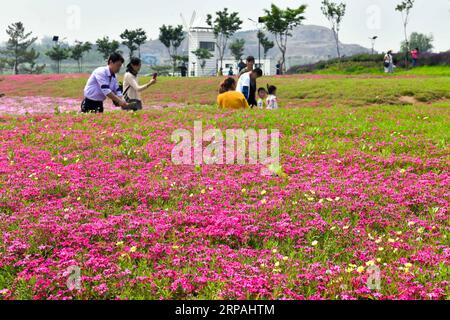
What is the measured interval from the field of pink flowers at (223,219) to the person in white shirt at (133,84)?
233cm

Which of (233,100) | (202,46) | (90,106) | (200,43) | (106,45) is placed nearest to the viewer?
(90,106)

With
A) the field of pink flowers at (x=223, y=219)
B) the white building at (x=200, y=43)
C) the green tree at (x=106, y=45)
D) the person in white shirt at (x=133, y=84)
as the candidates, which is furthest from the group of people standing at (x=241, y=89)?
the white building at (x=200, y=43)

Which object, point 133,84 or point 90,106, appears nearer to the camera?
point 133,84

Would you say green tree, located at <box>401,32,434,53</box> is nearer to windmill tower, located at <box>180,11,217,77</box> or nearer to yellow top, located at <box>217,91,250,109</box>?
windmill tower, located at <box>180,11,217,77</box>

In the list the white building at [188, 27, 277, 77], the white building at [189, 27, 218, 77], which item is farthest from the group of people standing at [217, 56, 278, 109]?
the white building at [189, 27, 218, 77]

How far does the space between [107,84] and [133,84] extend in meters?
0.98

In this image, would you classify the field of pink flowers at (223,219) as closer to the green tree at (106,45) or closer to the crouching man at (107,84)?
the crouching man at (107,84)

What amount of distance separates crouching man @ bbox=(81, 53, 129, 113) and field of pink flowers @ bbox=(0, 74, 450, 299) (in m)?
1.60

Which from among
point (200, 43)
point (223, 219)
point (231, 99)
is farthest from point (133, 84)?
point (200, 43)

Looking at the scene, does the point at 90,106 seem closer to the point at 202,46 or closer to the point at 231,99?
the point at 231,99

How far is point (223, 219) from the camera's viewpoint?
7020mm

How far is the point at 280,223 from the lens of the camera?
6848mm

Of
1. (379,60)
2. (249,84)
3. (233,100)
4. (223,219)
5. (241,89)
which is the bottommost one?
(223,219)

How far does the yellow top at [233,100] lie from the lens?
16.8m
